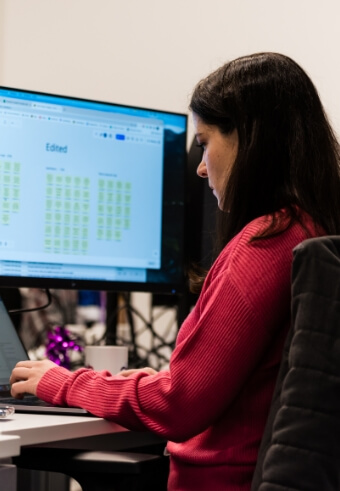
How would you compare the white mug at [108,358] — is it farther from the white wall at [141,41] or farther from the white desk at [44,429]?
the white wall at [141,41]

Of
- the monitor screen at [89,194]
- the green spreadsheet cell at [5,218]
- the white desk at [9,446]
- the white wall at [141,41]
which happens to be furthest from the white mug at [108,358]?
the white wall at [141,41]

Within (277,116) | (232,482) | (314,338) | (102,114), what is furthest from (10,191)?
(314,338)

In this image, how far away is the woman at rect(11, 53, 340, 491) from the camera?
1.09 metres

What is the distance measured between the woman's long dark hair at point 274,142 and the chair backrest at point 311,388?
29 cm

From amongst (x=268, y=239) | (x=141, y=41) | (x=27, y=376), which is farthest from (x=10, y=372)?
(x=141, y=41)

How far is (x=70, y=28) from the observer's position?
231 cm

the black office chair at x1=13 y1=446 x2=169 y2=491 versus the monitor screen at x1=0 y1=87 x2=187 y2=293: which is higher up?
the monitor screen at x1=0 y1=87 x2=187 y2=293

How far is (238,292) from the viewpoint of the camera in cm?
109

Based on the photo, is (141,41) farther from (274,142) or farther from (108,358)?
(274,142)

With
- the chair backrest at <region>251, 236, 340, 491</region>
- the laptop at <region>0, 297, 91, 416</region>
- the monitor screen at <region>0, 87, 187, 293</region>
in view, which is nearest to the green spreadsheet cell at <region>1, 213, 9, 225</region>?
the monitor screen at <region>0, 87, 187, 293</region>

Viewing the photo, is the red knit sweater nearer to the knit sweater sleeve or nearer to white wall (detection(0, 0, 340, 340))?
the knit sweater sleeve

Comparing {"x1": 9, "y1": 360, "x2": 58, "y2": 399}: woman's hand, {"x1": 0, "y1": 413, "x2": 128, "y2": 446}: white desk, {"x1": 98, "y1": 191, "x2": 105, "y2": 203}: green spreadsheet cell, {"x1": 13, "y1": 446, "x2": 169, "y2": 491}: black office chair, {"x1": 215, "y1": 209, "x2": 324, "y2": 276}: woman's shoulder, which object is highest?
{"x1": 98, "y1": 191, "x2": 105, "y2": 203}: green spreadsheet cell

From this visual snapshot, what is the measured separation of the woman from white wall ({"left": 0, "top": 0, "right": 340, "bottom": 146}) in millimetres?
810

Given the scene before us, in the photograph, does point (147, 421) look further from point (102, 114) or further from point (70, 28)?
point (70, 28)
